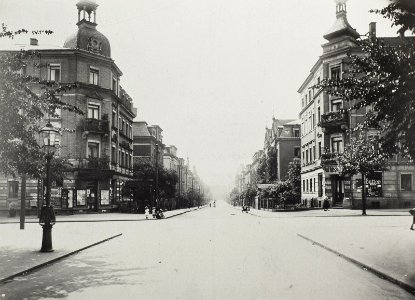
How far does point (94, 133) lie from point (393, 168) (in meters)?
28.3

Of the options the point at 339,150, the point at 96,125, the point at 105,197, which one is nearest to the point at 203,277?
the point at 96,125

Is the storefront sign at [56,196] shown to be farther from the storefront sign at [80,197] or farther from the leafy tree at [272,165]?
the leafy tree at [272,165]

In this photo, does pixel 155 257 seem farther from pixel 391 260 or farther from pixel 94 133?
pixel 94 133

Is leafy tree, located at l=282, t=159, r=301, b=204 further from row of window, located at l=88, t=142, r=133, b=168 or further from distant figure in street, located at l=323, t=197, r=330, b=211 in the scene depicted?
Answer: row of window, located at l=88, t=142, r=133, b=168

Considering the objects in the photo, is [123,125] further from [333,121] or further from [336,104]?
[336,104]

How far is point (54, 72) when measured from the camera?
135 feet

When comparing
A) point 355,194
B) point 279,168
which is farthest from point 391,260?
point 279,168

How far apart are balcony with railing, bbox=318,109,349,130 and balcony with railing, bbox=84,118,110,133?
66.4 ft

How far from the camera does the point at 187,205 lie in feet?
287

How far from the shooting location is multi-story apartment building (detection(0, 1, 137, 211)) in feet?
132

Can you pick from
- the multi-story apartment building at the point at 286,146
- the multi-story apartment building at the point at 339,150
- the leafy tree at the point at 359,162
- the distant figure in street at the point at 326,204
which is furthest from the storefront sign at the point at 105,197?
the multi-story apartment building at the point at 286,146

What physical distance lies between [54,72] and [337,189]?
29.2 m

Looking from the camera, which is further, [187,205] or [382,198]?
[187,205]

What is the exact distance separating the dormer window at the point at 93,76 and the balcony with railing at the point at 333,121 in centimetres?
2154
